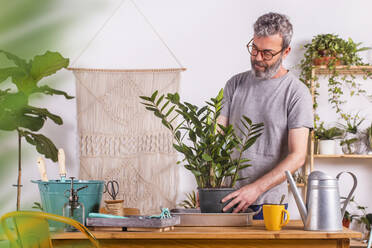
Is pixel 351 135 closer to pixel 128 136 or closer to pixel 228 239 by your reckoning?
pixel 128 136

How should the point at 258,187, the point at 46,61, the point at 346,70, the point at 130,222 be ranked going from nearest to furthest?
the point at 46,61, the point at 130,222, the point at 258,187, the point at 346,70

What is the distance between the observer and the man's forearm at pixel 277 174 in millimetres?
2039

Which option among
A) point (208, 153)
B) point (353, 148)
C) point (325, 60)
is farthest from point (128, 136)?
point (208, 153)

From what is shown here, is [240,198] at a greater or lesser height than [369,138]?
lesser

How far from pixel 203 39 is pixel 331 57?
44.4 inches

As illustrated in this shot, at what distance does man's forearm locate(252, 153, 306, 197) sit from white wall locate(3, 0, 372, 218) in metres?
1.89

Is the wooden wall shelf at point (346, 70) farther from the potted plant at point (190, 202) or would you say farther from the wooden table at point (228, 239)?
the wooden table at point (228, 239)

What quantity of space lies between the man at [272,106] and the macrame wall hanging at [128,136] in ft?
4.94

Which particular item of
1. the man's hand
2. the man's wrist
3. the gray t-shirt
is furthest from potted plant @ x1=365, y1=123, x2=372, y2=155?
the man's hand

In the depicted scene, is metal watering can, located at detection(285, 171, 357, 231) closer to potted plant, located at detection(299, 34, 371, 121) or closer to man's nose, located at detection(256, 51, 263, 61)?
man's nose, located at detection(256, 51, 263, 61)

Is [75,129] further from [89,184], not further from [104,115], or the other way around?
[89,184]

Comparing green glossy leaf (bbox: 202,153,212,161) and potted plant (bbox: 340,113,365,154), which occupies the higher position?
potted plant (bbox: 340,113,365,154)

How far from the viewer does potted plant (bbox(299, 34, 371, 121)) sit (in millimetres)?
3811

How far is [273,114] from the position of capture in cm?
244
